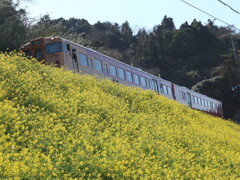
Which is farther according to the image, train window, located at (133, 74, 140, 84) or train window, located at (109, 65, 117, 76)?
train window, located at (133, 74, 140, 84)

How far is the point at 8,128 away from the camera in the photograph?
20.8 ft

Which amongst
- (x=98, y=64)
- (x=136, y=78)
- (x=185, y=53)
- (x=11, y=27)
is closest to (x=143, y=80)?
(x=136, y=78)

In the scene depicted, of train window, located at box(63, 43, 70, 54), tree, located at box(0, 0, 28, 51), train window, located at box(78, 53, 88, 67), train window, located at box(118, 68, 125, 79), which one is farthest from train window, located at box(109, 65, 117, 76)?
tree, located at box(0, 0, 28, 51)

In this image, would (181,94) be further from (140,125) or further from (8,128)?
(8,128)

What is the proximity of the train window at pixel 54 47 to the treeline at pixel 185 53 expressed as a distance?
943 inches

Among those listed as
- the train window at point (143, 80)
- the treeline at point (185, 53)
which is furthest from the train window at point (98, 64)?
the treeline at point (185, 53)

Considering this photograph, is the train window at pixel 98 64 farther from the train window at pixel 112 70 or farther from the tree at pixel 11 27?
the tree at pixel 11 27

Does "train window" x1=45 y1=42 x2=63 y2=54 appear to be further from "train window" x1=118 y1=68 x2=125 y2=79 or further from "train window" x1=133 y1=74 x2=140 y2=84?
"train window" x1=133 y1=74 x2=140 y2=84

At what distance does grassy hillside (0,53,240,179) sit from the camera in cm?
518

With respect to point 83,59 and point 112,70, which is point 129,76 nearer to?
point 112,70

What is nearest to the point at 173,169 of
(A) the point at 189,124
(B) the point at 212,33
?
(A) the point at 189,124

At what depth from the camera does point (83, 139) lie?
6.14 metres

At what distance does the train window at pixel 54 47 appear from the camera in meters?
16.2

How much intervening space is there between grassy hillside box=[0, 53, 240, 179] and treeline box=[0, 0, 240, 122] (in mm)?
30127
